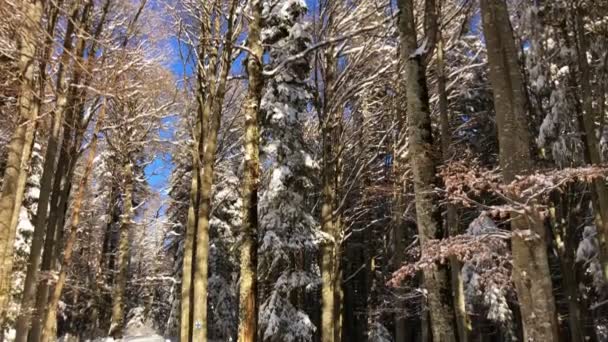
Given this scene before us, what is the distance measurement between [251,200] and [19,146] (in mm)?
3552

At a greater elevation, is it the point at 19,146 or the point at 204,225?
the point at 19,146

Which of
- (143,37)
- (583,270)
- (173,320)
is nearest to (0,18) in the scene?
(143,37)

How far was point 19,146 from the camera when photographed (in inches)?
290

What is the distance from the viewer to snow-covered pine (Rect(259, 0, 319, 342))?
13.7 meters

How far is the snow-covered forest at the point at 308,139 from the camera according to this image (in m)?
6.08

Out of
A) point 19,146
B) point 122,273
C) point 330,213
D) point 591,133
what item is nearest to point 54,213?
point 19,146

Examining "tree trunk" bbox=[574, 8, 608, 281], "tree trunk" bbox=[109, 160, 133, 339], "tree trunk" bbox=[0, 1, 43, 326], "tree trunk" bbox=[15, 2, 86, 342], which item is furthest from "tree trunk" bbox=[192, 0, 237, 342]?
"tree trunk" bbox=[574, 8, 608, 281]

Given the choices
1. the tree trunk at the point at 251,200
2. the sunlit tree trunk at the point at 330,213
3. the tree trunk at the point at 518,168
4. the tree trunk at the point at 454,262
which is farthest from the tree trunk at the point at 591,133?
the tree trunk at the point at 251,200

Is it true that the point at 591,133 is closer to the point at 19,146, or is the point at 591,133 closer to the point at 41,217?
the point at 19,146

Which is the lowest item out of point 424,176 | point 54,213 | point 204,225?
point 424,176

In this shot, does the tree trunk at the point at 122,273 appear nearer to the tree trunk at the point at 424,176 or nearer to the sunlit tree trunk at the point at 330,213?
the sunlit tree trunk at the point at 330,213

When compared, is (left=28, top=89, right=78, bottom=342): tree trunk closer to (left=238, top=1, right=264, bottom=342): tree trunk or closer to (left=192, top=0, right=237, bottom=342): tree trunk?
(left=192, top=0, right=237, bottom=342): tree trunk

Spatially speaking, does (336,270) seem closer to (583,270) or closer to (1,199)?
(583,270)

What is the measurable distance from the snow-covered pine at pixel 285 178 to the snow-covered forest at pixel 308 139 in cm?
6
